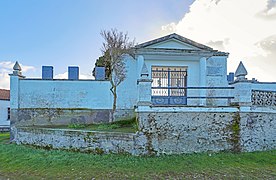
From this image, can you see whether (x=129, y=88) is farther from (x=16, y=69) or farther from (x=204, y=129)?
(x=204, y=129)

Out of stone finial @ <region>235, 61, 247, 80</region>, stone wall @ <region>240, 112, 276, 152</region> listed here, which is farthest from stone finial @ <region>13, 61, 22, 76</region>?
stone wall @ <region>240, 112, 276, 152</region>

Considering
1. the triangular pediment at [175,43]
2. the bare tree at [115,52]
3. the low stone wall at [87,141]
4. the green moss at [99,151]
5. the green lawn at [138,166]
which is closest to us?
the green lawn at [138,166]

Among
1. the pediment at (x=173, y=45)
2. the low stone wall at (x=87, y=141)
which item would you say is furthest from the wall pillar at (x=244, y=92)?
the pediment at (x=173, y=45)

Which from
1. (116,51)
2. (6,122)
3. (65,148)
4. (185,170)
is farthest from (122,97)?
(6,122)

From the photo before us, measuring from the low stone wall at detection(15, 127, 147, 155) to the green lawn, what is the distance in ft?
1.06

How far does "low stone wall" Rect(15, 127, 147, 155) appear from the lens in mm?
8578

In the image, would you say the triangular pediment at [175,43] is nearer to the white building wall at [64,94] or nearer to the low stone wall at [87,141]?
the white building wall at [64,94]

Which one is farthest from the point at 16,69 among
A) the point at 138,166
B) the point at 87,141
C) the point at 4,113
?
the point at 4,113

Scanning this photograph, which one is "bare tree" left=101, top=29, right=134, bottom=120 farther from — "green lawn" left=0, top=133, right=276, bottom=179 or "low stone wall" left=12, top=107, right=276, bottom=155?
"green lawn" left=0, top=133, right=276, bottom=179

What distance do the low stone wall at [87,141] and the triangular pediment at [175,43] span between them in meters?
6.66

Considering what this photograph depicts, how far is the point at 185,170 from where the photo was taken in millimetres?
7082

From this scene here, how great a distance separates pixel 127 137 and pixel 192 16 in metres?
8.23

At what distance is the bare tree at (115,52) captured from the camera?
1333 cm

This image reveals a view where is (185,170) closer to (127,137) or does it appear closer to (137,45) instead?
(127,137)
